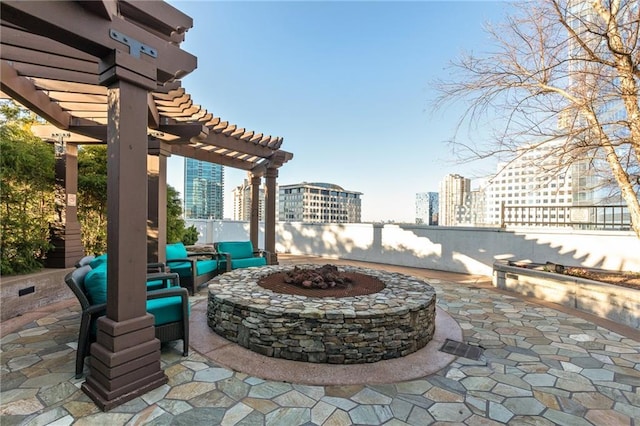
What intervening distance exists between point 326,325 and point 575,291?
412cm

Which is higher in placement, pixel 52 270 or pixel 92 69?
pixel 92 69

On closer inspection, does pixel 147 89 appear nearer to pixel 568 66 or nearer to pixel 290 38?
pixel 568 66

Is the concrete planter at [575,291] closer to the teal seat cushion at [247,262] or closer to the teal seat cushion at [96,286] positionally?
the teal seat cushion at [247,262]

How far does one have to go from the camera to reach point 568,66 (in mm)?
4457

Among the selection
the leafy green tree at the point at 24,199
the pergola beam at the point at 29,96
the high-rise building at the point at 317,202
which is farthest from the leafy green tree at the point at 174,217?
the high-rise building at the point at 317,202

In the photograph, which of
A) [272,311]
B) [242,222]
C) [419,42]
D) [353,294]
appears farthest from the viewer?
[242,222]

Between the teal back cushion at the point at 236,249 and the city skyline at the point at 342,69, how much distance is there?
1906 mm

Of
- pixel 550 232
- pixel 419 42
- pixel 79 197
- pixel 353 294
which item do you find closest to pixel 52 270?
pixel 79 197

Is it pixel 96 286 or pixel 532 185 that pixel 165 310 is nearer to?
pixel 96 286

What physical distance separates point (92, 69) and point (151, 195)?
2.48 metres

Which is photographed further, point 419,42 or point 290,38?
point 290,38

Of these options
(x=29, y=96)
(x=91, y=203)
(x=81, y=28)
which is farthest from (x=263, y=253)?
(x=81, y=28)

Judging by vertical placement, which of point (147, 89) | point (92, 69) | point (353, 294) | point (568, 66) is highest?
point (568, 66)

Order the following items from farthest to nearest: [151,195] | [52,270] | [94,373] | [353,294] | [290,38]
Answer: [290,38] → [151,195] → [52,270] → [353,294] → [94,373]
